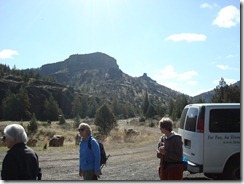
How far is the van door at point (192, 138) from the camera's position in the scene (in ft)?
25.2

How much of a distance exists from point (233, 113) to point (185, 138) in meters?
1.28

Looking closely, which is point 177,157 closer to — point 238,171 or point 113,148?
point 238,171

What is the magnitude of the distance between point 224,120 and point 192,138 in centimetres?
81

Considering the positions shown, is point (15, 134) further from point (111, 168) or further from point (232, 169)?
Answer: point (111, 168)

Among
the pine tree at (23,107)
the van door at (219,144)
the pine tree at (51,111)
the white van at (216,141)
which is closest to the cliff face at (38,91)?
the pine tree at (51,111)

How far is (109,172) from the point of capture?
35.5ft

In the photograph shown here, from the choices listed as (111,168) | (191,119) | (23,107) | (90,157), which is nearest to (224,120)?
(191,119)

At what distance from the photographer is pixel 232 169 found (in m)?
7.73

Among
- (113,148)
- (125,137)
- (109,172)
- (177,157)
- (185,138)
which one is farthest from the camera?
(125,137)

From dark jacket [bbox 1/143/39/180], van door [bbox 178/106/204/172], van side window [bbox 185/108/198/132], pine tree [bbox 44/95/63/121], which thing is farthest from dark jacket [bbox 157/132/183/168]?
pine tree [bbox 44/95/63/121]

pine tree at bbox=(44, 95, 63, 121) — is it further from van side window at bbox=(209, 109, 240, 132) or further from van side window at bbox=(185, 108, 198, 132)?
van side window at bbox=(209, 109, 240, 132)

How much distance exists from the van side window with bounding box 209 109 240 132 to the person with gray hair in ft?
15.1

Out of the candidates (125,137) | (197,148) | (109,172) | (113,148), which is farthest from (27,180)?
(125,137)

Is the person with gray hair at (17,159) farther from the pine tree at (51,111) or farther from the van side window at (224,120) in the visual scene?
the pine tree at (51,111)
